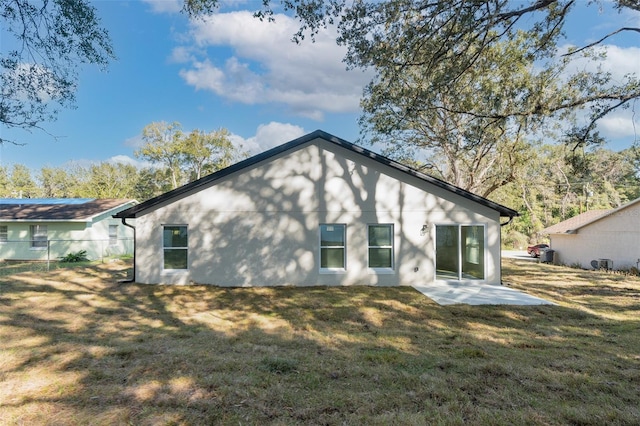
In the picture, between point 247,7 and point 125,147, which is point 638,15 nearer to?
point 247,7

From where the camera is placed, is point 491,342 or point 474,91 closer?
point 491,342

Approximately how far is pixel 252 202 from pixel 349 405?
8.54m

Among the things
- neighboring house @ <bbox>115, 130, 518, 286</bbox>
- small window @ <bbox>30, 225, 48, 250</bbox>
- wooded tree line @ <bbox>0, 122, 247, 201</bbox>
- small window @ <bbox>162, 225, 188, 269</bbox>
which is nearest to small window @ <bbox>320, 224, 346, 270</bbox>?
neighboring house @ <bbox>115, 130, 518, 286</bbox>

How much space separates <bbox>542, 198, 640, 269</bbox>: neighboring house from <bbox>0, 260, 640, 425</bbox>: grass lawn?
971cm

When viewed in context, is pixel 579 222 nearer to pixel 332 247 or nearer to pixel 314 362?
pixel 332 247

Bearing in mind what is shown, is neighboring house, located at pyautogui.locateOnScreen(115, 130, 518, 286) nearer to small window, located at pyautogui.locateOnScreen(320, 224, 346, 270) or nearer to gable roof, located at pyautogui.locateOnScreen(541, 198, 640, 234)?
small window, located at pyautogui.locateOnScreen(320, 224, 346, 270)

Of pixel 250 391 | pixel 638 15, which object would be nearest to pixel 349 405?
pixel 250 391

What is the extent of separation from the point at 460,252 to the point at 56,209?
2421 cm

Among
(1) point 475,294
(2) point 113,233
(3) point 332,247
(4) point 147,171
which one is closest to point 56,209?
Result: (2) point 113,233

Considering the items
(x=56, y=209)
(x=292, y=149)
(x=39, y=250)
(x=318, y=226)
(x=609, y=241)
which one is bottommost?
(x=39, y=250)

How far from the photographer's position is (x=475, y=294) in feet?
32.3

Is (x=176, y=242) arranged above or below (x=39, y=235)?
below

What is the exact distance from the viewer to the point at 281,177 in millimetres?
11406

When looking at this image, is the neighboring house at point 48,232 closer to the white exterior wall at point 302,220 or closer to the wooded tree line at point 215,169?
the wooded tree line at point 215,169
